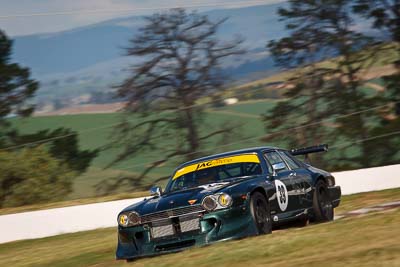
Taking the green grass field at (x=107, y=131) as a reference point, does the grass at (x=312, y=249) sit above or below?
below

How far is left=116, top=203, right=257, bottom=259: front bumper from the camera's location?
1095cm

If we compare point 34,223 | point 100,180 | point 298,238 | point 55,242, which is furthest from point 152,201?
point 100,180

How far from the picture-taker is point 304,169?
1366 centimetres

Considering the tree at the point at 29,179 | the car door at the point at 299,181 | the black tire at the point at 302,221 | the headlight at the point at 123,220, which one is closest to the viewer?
the headlight at the point at 123,220

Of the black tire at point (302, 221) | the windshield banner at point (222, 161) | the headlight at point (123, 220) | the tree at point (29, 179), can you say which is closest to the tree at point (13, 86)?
the tree at point (29, 179)

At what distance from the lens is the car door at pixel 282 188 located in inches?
479

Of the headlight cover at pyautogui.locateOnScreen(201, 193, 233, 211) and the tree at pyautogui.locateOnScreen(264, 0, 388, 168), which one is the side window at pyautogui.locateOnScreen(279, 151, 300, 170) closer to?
the headlight cover at pyautogui.locateOnScreen(201, 193, 233, 211)

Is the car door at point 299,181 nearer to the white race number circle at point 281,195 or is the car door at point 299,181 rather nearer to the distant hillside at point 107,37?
the white race number circle at point 281,195

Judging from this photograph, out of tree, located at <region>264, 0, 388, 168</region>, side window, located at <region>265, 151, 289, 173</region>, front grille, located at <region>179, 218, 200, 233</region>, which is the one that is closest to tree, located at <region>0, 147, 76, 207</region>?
tree, located at <region>264, 0, 388, 168</region>

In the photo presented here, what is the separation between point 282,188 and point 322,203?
136 centimetres

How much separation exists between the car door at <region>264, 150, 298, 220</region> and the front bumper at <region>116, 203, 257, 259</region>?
3.24 ft

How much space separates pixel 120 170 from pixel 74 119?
2.60m

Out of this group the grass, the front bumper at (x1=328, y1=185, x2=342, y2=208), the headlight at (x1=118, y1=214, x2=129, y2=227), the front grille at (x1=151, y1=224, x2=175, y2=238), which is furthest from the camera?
the front bumper at (x1=328, y1=185, x2=342, y2=208)

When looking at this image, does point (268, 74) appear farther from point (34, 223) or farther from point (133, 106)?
point (34, 223)
